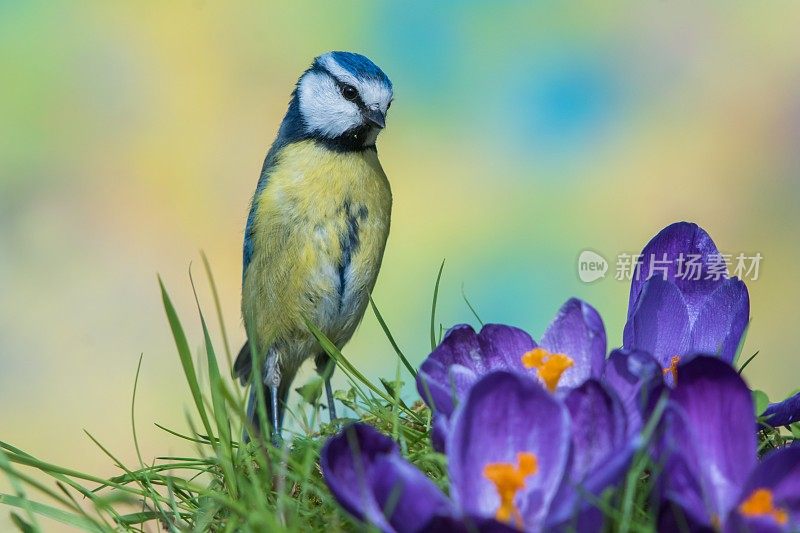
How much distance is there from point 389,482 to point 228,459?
0.31 m

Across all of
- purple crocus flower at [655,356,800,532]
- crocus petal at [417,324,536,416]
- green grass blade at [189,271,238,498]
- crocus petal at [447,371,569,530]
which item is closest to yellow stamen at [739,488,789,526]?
purple crocus flower at [655,356,800,532]

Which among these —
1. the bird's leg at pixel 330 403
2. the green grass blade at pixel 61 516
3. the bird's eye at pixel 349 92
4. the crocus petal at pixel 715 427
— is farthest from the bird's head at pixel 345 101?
the crocus petal at pixel 715 427

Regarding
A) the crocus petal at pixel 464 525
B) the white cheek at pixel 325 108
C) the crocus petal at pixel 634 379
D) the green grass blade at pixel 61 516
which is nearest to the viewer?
the crocus petal at pixel 464 525

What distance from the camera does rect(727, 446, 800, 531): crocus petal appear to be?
0.54 meters

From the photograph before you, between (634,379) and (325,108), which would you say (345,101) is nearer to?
(325,108)

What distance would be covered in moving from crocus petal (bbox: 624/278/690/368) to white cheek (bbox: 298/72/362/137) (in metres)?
1.07

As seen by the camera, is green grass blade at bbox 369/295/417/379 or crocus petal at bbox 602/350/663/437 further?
green grass blade at bbox 369/295/417/379

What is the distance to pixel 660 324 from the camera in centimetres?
75

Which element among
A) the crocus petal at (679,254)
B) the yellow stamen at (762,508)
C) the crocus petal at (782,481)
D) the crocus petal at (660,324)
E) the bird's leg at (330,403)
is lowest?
the bird's leg at (330,403)

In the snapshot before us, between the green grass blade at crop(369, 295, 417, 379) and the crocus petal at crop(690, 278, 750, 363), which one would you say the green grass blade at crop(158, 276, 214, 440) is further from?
the crocus petal at crop(690, 278, 750, 363)

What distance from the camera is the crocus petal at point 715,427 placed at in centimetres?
55

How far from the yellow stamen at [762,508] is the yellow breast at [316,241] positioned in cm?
116

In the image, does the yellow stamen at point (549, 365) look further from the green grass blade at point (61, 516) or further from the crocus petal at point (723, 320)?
the green grass blade at point (61, 516)

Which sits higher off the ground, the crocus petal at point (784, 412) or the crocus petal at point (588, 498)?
the crocus petal at point (784, 412)
